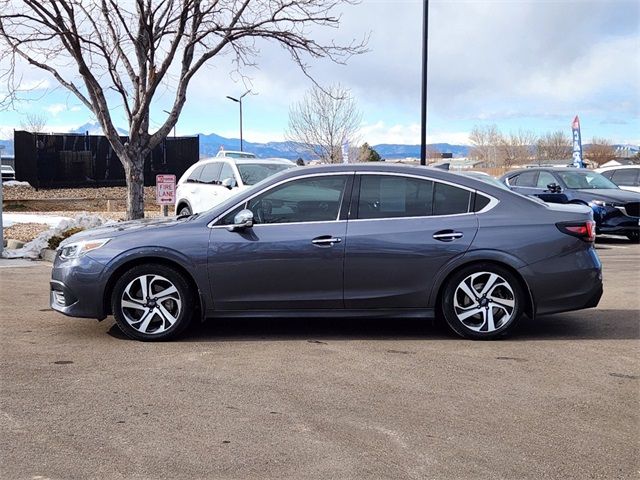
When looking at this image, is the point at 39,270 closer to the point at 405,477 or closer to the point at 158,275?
the point at 158,275

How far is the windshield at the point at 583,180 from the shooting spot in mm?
16156

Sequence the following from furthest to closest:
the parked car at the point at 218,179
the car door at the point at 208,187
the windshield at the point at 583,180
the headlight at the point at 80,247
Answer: the windshield at the point at 583,180
the car door at the point at 208,187
the parked car at the point at 218,179
the headlight at the point at 80,247

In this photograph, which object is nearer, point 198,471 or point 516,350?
point 198,471

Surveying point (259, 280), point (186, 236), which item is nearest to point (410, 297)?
point (259, 280)

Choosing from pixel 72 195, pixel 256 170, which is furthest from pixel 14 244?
pixel 72 195

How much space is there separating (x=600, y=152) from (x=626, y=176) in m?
75.8

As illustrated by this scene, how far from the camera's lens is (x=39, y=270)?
11250 mm

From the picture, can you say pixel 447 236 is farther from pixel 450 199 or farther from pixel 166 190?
pixel 166 190

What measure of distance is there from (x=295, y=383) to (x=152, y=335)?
1734 millimetres

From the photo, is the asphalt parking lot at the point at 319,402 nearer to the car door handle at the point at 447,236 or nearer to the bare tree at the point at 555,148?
the car door handle at the point at 447,236

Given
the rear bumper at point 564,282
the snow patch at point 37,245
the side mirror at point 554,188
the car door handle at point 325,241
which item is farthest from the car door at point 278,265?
the side mirror at point 554,188

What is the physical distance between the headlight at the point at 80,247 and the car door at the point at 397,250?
214 cm

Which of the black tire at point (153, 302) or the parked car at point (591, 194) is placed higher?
the parked car at point (591, 194)

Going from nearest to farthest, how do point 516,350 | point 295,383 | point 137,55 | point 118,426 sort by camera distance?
point 118,426
point 295,383
point 516,350
point 137,55
